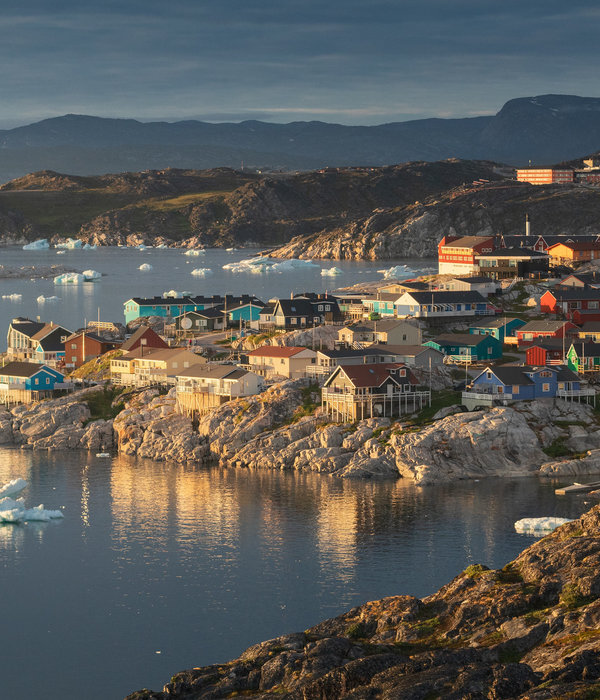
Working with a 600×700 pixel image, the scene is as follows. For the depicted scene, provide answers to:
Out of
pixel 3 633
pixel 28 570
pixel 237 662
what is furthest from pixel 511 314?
pixel 237 662

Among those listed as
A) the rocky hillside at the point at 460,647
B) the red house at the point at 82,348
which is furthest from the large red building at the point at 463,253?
the rocky hillside at the point at 460,647

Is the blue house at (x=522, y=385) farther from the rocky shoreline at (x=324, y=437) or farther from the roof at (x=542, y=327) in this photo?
the roof at (x=542, y=327)

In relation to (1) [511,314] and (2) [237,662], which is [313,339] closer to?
(1) [511,314]

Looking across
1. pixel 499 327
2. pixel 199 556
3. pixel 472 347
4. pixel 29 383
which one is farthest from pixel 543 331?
pixel 199 556

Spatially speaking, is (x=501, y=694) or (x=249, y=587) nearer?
(x=501, y=694)

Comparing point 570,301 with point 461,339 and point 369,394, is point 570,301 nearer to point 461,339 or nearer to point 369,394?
point 461,339

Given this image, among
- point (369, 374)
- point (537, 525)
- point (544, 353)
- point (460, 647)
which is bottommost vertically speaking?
point (537, 525)

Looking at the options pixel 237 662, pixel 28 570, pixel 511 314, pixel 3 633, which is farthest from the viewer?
pixel 511 314
